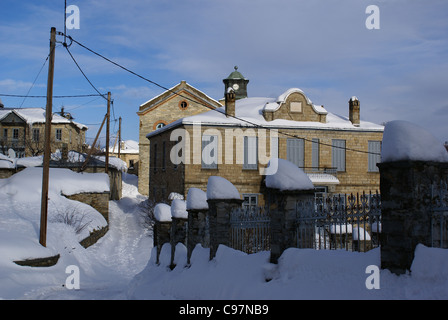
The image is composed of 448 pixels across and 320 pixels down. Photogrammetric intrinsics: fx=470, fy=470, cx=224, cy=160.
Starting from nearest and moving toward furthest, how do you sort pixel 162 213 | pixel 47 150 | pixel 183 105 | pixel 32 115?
pixel 162 213
pixel 47 150
pixel 183 105
pixel 32 115

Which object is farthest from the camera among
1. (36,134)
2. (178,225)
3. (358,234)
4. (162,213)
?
(36,134)

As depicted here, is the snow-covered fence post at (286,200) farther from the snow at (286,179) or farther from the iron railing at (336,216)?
the iron railing at (336,216)

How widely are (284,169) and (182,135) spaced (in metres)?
16.6

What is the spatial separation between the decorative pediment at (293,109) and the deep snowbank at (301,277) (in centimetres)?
1488

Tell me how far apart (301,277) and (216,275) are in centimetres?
271

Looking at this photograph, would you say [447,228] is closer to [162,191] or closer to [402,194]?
[402,194]

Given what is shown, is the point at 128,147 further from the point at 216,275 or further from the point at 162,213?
the point at 216,275

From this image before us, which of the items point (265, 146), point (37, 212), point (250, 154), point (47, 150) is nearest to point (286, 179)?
point (47, 150)

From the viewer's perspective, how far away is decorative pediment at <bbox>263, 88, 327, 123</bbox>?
24469mm

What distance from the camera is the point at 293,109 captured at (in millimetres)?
24797

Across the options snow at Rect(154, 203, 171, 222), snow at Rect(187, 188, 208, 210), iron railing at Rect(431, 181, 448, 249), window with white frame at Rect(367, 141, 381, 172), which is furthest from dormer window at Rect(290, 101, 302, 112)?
iron railing at Rect(431, 181, 448, 249)

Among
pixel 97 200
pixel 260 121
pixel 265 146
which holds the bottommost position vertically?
pixel 97 200

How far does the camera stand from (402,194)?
5242mm

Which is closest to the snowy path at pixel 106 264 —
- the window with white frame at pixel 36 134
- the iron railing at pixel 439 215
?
the iron railing at pixel 439 215
